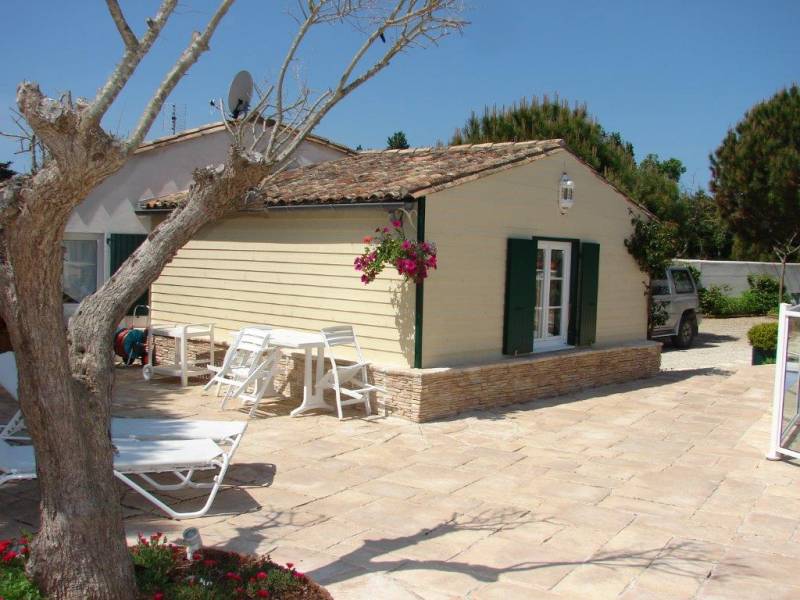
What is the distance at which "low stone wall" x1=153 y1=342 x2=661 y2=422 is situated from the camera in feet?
27.7

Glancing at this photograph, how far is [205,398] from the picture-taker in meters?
9.34

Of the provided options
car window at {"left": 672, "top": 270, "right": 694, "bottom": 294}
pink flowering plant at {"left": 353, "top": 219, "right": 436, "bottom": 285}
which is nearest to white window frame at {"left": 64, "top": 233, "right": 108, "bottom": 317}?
pink flowering plant at {"left": 353, "top": 219, "right": 436, "bottom": 285}

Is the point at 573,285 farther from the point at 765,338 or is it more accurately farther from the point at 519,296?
the point at 765,338

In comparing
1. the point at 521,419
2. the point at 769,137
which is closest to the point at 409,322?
the point at 521,419

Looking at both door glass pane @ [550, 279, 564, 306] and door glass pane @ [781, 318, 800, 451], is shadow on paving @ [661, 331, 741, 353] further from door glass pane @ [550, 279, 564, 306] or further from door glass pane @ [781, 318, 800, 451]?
door glass pane @ [781, 318, 800, 451]

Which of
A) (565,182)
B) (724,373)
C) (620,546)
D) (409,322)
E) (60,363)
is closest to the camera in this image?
(60,363)

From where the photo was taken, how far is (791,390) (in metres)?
7.27

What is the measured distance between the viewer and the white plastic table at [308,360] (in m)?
8.45

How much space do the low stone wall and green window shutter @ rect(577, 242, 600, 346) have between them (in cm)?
27

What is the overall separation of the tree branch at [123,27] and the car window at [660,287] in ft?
45.9

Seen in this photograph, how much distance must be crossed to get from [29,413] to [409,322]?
5.66m

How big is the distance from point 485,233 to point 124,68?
6.66 meters

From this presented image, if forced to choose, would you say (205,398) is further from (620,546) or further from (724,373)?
(724,373)

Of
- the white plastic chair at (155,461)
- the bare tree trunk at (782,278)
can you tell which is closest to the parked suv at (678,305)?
the bare tree trunk at (782,278)
